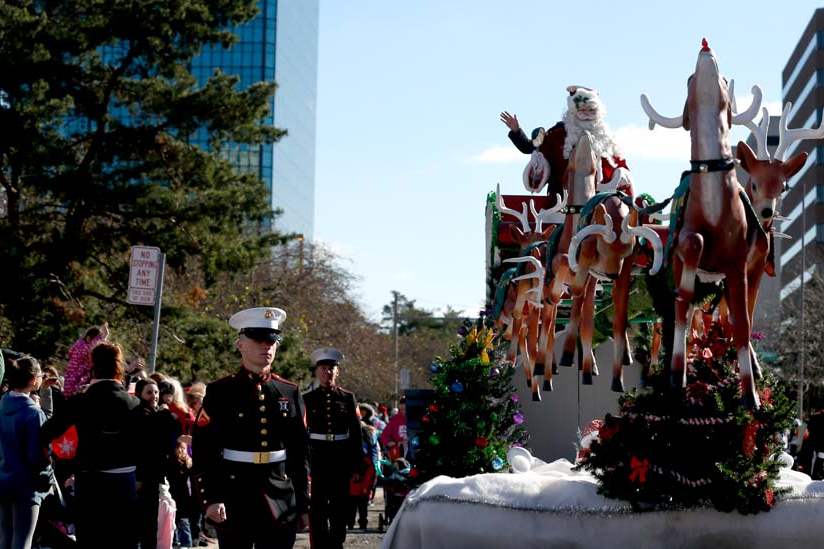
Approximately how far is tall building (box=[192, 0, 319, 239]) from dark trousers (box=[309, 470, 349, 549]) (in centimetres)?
9373

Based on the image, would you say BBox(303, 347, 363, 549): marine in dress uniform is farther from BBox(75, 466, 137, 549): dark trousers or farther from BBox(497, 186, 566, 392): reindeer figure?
BBox(497, 186, 566, 392): reindeer figure

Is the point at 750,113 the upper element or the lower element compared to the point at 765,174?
upper

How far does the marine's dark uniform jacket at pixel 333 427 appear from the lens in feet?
40.3

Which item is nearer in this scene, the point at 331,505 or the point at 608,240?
the point at 331,505

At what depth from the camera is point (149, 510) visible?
35.7ft

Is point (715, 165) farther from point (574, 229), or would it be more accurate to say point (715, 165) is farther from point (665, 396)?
point (574, 229)

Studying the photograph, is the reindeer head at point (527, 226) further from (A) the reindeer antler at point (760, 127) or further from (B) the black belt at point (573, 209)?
(A) the reindeer antler at point (760, 127)

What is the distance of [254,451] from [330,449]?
429cm

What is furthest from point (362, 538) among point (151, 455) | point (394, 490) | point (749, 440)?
point (749, 440)

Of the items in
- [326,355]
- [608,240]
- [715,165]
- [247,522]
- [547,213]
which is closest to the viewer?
[247,522]

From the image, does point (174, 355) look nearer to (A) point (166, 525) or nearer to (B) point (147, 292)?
(B) point (147, 292)

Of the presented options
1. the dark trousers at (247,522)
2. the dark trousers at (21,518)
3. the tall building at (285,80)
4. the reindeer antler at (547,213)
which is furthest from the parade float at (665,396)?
the tall building at (285,80)

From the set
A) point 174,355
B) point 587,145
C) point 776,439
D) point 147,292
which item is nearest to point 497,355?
point 587,145

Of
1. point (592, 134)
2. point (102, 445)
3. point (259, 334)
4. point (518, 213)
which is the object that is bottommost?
point (102, 445)
